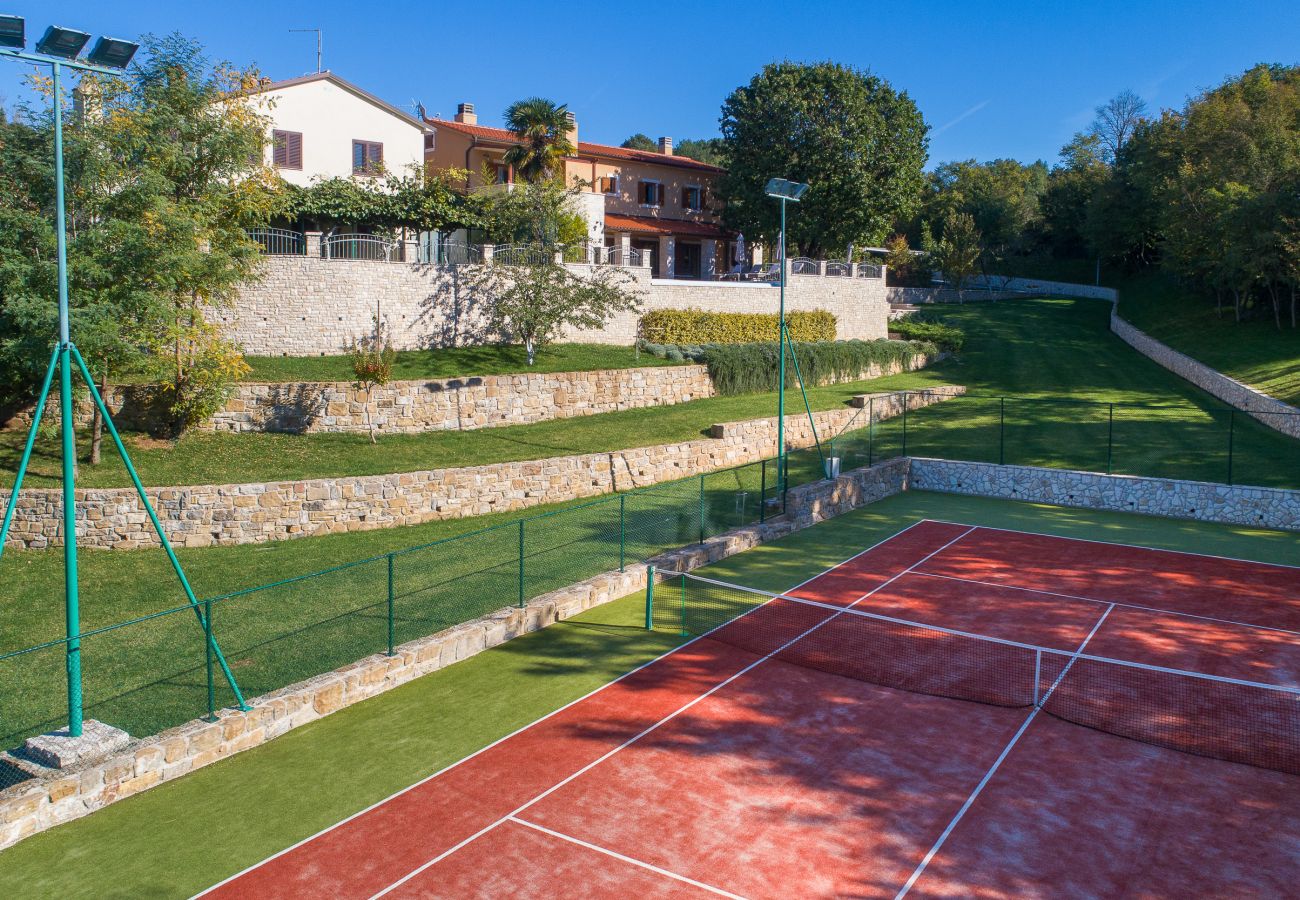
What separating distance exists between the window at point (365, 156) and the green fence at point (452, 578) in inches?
992

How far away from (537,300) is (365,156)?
15.8 m

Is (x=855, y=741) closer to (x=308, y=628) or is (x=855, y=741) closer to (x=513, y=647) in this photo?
(x=513, y=647)

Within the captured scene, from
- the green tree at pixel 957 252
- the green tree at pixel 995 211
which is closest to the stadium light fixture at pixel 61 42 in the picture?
the green tree at pixel 957 252

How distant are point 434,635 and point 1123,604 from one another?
1291cm

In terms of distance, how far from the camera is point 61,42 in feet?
35.3

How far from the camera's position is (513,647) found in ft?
52.1

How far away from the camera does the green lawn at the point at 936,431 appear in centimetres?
2447

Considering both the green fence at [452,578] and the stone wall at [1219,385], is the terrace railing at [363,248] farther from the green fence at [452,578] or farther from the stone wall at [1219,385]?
the stone wall at [1219,385]

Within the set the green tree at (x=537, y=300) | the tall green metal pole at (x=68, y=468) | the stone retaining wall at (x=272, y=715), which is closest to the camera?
the stone retaining wall at (x=272, y=715)

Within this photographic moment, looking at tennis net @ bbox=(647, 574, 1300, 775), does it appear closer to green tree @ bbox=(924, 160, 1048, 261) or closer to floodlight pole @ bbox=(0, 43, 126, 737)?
floodlight pole @ bbox=(0, 43, 126, 737)

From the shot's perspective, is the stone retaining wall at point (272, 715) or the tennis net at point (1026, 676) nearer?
the stone retaining wall at point (272, 715)

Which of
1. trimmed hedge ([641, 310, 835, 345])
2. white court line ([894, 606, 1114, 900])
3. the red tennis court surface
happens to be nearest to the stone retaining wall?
the red tennis court surface

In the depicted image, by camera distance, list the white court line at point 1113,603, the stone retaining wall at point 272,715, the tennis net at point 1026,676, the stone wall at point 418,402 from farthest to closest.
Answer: the stone wall at point 418,402 < the white court line at point 1113,603 < the tennis net at point 1026,676 < the stone retaining wall at point 272,715

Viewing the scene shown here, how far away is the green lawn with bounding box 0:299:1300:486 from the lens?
963 inches
